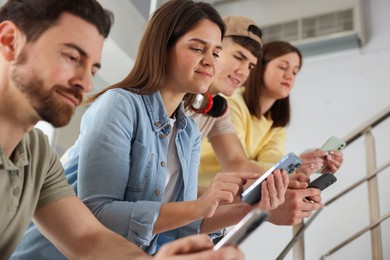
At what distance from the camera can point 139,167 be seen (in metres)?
1.04

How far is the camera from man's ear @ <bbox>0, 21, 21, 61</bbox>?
0.79 metres

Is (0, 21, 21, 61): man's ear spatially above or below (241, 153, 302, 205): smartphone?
above

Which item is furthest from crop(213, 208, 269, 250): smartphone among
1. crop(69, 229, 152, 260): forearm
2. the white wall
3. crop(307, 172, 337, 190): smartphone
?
the white wall

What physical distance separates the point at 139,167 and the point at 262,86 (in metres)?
0.96

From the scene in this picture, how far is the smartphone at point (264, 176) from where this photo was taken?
3.35 feet

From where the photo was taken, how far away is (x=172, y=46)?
120cm

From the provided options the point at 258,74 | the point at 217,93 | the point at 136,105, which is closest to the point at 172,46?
the point at 136,105

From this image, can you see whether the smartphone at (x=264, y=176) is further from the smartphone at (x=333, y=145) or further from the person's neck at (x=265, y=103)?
the person's neck at (x=265, y=103)

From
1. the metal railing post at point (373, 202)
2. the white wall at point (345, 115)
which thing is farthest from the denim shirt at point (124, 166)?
the white wall at point (345, 115)

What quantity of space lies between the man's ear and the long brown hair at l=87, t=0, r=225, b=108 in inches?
14.3

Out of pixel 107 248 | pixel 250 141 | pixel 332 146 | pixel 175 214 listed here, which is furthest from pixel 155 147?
pixel 250 141

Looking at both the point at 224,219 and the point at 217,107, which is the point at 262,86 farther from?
the point at 224,219

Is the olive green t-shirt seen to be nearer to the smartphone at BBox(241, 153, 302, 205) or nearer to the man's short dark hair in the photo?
the man's short dark hair

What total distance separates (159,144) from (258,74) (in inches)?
35.0
